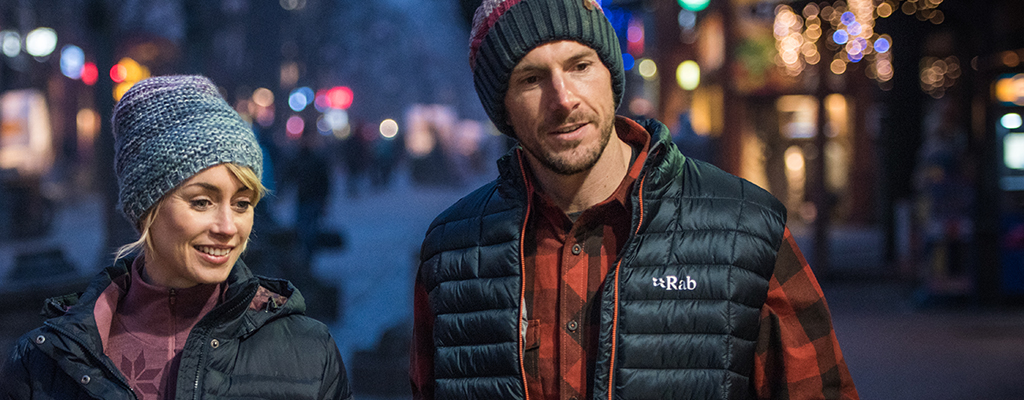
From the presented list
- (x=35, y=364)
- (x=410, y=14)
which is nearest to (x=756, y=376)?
(x=35, y=364)

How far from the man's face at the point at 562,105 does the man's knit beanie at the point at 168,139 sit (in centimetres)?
79

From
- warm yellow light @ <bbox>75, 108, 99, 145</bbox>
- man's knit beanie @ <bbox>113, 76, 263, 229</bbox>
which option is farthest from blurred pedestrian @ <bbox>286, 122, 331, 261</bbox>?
warm yellow light @ <bbox>75, 108, 99, 145</bbox>

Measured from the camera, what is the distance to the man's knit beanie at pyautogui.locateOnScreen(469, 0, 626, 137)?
7.52 feet

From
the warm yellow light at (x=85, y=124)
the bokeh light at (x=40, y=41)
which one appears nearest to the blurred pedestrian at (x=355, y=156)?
the bokeh light at (x=40, y=41)

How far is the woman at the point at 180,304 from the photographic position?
217cm

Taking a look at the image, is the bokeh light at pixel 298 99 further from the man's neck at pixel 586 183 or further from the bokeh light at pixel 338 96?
the man's neck at pixel 586 183

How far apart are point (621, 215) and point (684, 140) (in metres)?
9.41

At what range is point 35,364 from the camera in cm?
218

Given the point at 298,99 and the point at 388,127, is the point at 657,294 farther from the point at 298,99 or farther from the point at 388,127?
the point at 388,127

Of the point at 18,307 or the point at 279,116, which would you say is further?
the point at 279,116

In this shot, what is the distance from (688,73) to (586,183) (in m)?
14.0

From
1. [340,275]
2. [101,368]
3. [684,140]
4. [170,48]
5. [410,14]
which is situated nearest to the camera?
[101,368]

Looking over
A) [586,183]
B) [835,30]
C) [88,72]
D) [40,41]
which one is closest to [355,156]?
[88,72]

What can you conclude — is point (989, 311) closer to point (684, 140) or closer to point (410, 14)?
point (684, 140)
